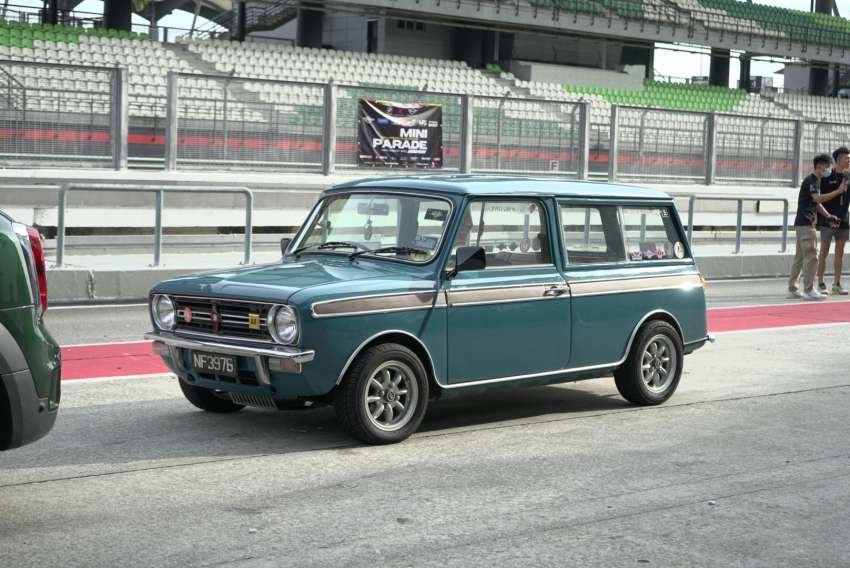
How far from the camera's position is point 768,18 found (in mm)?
62094

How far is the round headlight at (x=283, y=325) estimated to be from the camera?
6.93 m

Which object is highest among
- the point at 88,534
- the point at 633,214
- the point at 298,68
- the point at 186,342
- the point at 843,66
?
the point at 843,66

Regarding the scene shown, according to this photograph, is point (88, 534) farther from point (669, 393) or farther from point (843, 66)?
point (843, 66)

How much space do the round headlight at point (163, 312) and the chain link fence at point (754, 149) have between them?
18041 mm

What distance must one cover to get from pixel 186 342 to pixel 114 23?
38.9 m

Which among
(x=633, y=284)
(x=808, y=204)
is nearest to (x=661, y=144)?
(x=808, y=204)

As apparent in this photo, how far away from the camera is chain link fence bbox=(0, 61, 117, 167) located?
1697 centimetres

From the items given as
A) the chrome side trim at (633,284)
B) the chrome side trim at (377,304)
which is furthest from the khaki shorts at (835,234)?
the chrome side trim at (377,304)

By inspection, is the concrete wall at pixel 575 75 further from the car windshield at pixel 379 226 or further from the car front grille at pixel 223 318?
the car front grille at pixel 223 318

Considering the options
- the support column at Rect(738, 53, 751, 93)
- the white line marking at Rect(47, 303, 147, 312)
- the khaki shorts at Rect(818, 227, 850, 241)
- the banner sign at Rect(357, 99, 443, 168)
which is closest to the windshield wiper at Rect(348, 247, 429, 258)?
the white line marking at Rect(47, 303, 147, 312)

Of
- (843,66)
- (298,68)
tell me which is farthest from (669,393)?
(843,66)

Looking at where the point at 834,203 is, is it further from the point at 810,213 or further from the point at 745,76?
the point at 745,76

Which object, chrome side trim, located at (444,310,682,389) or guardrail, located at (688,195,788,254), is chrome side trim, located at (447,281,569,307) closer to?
chrome side trim, located at (444,310,682,389)

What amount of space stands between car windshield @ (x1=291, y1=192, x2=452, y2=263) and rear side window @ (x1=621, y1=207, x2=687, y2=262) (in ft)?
5.74
